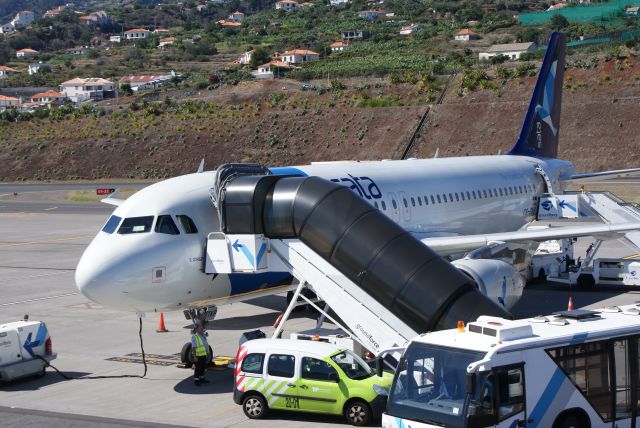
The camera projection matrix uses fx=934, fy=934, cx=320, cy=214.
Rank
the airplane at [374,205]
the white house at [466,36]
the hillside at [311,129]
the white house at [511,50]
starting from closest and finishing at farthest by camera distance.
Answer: the airplane at [374,205] → the hillside at [311,129] → the white house at [511,50] → the white house at [466,36]

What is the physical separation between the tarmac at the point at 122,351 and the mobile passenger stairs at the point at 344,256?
95.1 inches

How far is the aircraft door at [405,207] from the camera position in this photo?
99.1 ft

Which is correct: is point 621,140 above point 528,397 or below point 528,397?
below

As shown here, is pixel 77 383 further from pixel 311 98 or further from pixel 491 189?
pixel 311 98

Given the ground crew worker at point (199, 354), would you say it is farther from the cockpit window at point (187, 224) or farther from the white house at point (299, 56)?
the white house at point (299, 56)

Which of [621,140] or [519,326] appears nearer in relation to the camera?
[519,326]

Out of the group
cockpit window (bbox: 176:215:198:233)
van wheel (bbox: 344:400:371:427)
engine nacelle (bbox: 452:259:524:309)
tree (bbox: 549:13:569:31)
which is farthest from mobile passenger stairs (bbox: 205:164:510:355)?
tree (bbox: 549:13:569:31)

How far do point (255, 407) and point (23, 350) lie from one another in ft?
23.5

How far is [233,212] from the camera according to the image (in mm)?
21578

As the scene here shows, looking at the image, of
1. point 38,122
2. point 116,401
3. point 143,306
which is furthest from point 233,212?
point 38,122

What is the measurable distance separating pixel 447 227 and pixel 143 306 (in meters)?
14.3

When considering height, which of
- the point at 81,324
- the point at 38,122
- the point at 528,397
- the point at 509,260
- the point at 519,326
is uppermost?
the point at 519,326

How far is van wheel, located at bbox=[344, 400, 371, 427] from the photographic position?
18078 mm

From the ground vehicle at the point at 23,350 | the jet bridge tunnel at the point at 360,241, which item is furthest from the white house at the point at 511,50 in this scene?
the jet bridge tunnel at the point at 360,241
